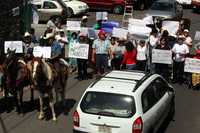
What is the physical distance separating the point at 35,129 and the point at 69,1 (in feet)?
85.3

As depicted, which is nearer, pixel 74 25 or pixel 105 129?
pixel 105 129

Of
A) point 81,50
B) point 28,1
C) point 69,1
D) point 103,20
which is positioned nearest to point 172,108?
point 81,50

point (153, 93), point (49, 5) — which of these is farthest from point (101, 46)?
point (49, 5)

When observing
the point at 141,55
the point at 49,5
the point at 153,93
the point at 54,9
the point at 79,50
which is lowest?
the point at 153,93

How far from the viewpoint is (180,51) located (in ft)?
65.1

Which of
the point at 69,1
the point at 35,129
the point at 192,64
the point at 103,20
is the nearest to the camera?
the point at 35,129

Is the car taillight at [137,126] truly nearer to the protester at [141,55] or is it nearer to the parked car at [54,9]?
the protester at [141,55]

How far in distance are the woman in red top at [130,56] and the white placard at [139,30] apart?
11.0 ft

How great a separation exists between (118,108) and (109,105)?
230 millimetres

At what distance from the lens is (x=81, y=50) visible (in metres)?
20.2

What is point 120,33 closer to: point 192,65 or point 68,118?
point 192,65

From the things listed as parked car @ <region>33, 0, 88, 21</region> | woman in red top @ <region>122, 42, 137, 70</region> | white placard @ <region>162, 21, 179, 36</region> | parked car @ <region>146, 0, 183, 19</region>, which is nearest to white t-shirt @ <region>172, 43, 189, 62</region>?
woman in red top @ <region>122, 42, 137, 70</region>

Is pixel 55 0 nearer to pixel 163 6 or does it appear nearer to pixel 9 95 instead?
pixel 163 6

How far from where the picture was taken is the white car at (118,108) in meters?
12.3
